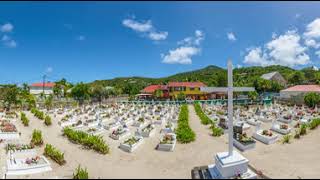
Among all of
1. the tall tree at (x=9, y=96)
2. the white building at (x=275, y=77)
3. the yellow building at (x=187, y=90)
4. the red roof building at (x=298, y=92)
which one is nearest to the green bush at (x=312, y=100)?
the red roof building at (x=298, y=92)

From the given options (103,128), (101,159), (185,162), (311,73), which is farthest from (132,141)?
(311,73)

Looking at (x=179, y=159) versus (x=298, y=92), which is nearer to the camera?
(x=179, y=159)

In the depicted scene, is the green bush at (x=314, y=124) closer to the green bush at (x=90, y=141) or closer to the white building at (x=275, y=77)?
the green bush at (x=90, y=141)

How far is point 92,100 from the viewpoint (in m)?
51.6

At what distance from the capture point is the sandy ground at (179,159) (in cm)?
1033

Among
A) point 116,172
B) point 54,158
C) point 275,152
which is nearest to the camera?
point 116,172

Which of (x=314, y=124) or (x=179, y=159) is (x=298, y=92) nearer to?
(x=314, y=124)

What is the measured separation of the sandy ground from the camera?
407 inches

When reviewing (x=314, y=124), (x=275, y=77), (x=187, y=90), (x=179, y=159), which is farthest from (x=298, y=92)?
(x=179, y=159)

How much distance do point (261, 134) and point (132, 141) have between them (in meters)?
7.37

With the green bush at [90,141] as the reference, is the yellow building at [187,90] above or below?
above

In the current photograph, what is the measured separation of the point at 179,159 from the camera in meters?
12.5

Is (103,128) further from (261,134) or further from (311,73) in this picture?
(311,73)

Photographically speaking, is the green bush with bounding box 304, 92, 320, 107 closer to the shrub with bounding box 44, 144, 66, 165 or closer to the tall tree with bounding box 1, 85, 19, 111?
the shrub with bounding box 44, 144, 66, 165
